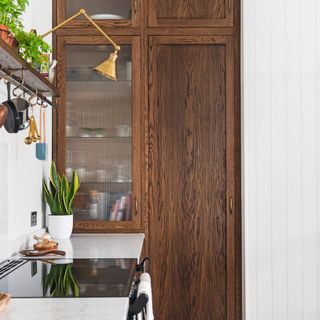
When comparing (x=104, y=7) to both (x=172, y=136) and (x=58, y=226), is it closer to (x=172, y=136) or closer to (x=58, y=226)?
(x=172, y=136)

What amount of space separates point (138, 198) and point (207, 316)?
80 cm

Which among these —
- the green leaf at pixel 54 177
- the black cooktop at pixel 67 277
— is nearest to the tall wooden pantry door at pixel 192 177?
the green leaf at pixel 54 177

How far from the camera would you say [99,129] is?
3326mm

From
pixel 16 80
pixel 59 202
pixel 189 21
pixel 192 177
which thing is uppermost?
pixel 189 21

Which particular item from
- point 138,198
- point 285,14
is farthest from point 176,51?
point 138,198

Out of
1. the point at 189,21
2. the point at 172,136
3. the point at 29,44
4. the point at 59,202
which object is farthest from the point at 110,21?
the point at 29,44

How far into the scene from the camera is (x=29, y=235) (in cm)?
269

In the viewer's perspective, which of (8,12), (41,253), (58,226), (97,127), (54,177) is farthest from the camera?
(97,127)

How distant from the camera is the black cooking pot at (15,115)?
195 centimetres

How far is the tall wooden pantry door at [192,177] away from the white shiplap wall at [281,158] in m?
0.12

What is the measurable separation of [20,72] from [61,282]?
2.62 feet

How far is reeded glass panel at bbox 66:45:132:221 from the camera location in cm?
330

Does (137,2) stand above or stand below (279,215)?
above

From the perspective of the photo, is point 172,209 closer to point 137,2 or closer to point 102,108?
point 102,108
